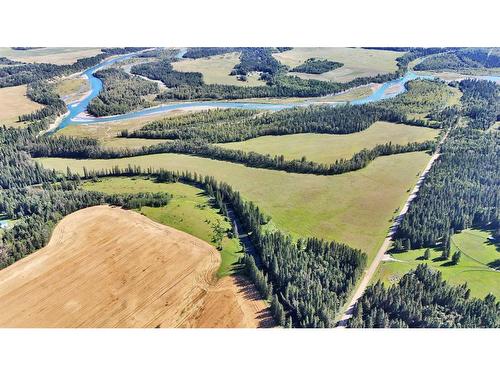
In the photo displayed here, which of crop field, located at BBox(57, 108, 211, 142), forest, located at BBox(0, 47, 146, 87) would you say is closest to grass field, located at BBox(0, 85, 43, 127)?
forest, located at BBox(0, 47, 146, 87)

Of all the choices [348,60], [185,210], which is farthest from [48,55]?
[185,210]

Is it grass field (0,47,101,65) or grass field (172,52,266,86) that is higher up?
grass field (0,47,101,65)

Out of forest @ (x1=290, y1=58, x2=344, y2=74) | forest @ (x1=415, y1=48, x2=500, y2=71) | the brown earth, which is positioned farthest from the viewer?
forest @ (x1=290, y1=58, x2=344, y2=74)

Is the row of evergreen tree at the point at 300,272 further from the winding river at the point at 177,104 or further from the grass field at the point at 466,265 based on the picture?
the winding river at the point at 177,104

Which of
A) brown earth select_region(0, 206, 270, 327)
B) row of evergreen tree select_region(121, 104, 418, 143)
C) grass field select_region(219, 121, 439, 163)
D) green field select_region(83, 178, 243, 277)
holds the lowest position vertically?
brown earth select_region(0, 206, 270, 327)

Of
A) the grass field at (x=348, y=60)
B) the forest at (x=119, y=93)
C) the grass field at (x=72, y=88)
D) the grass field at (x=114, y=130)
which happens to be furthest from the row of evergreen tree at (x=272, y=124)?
the grass field at (x=72, y=88)

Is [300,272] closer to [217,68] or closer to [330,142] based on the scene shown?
[330,142]

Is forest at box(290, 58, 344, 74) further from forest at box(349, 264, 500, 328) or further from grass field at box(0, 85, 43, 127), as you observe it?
forest at box(349, 264, 500, 328)
